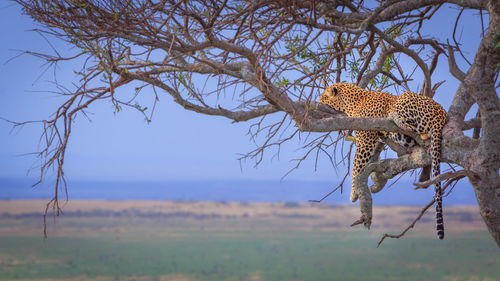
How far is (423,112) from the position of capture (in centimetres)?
444

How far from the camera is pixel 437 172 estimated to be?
4.28 metres

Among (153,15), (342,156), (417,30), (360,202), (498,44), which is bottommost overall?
(360,202)

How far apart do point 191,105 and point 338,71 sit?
7.07 feet

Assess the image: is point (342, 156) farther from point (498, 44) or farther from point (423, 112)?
point (498, 44)

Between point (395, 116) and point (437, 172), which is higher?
point (395, 116)

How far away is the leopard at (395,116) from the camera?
4332 mm

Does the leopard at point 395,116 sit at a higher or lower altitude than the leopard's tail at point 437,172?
higher

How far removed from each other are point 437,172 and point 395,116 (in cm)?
60

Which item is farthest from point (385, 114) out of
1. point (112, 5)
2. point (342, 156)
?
point (112, 5)

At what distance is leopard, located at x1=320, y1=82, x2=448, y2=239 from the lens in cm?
433

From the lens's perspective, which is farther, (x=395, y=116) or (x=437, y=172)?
(x=395, y=116)

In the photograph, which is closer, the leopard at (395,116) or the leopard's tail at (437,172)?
the leopard's tail at (437,172)

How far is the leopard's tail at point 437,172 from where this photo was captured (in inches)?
160

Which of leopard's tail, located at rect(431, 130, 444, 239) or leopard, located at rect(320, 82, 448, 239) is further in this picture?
Answer: leopard, located at rect(320, 82, 448, 239)
